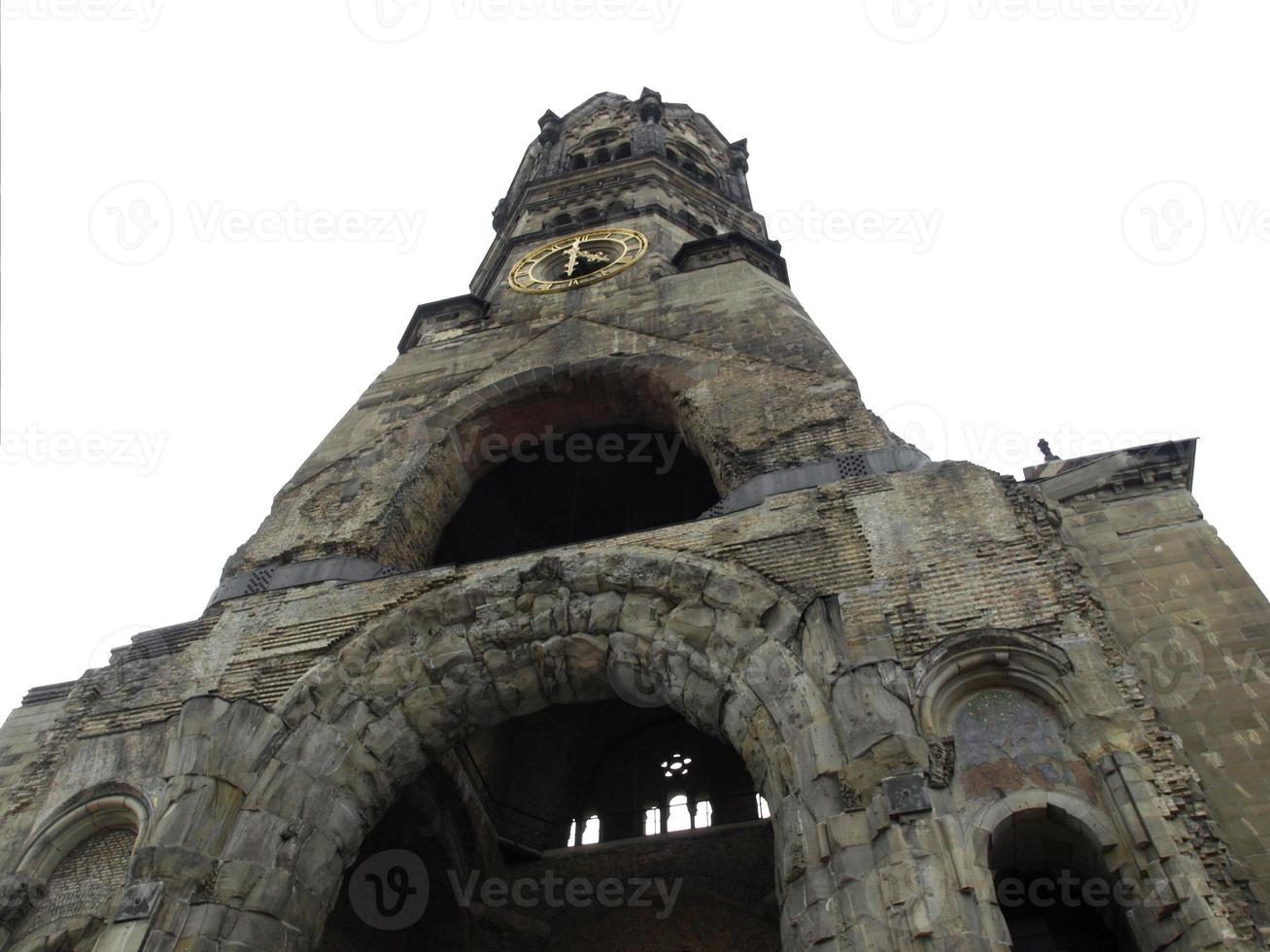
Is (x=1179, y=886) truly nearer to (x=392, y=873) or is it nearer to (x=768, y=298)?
(x=392, y=873)

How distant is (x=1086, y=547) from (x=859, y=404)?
245 centimetres

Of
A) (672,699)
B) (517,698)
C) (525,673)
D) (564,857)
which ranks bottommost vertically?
(672,699)

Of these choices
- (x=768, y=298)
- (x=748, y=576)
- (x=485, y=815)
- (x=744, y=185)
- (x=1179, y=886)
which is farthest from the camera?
(x=744, y=185)

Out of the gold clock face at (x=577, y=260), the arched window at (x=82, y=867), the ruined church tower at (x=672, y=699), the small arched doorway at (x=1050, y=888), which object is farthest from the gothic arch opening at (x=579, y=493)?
the small arched doorway at (x=1050, y=888)

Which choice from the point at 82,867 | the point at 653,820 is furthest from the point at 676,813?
the point at 82,867

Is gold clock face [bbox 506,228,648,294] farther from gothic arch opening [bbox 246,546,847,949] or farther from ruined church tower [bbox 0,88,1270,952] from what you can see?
gothic arch opening [bbox 246,546,847,949]

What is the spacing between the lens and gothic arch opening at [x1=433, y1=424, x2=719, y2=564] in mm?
12703

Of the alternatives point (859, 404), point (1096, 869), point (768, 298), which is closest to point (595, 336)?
point (768, 298)

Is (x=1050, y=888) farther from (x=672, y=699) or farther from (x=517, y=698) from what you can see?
(x=517, y=698)

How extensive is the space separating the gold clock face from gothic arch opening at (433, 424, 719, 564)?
294cm

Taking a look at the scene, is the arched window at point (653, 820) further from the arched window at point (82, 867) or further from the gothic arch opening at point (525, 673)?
the arched window at point (82, 867)

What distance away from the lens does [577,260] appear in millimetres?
16250

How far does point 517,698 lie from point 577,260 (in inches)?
380

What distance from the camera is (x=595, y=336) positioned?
12.6m
